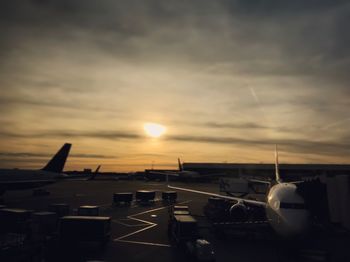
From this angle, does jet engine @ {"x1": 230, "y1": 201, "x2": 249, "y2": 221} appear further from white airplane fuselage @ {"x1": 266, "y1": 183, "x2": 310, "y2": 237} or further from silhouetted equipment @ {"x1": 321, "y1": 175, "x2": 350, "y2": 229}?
silhouetted equipment @ {"x1": 321, "y1": 175, "x2": 350, "y2": 229}

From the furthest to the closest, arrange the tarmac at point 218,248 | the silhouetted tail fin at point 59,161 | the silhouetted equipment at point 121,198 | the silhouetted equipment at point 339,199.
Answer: the silhouetted tail fin at point 59,161
the silhouetted equipment at point 121,198
the silhouetted equipment at point 339,199
the tarmac at point 218,248

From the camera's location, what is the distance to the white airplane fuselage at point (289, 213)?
23.7 meters

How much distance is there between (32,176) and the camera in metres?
62.9

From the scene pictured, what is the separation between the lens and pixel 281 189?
1059 inches

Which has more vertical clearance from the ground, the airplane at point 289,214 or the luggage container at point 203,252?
the airplane at point 289,214

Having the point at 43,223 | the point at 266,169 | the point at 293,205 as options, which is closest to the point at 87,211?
the point at 43,223

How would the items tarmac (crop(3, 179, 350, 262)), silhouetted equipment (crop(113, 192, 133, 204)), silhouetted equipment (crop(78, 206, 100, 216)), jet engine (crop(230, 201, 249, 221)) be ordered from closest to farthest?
tarmac (crop(3, 179, 350, 262)), jet engine (crop(230, 201, 249, 221)), silhouetted equipment (crop(78, 206, 100, 216)), silhouetted equipment (crop(113, 192, 133, 204))

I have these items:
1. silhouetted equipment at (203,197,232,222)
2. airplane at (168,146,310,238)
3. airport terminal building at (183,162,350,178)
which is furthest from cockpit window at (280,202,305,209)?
airport terminal building at (183,162,350,178)

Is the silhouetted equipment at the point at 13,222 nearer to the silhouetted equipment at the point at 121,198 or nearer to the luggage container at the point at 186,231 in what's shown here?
the luggage container at the point at 186,231

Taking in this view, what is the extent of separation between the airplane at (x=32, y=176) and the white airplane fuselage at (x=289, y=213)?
153ft

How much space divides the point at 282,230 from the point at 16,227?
26323mm

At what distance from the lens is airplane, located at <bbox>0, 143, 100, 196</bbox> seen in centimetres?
5931

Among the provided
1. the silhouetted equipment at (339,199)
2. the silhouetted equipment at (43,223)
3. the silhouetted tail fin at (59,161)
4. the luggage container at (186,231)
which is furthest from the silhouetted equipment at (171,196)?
the silhouetted equipment at (339,199)

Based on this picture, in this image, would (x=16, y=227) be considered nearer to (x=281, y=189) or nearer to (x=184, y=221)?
(x=184, y=221)
